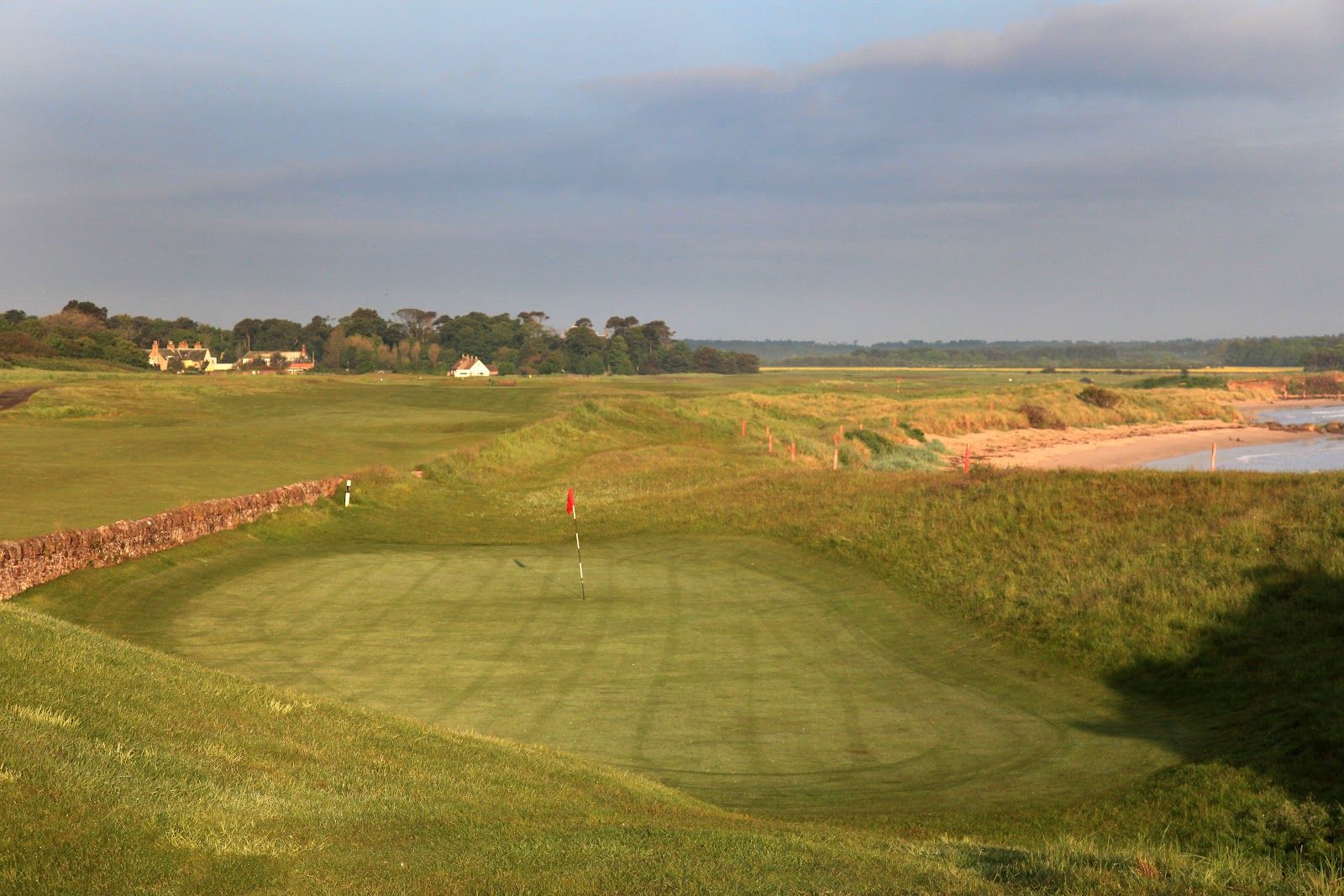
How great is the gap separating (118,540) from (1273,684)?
751 inches

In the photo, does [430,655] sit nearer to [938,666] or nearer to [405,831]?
[938,666]

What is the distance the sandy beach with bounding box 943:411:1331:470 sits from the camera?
64.6 meters

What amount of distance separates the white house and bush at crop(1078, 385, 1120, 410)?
84.3 metres

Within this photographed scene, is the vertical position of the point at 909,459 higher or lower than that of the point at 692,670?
lower

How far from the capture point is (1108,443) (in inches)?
3091

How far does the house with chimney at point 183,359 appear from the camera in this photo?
475ft

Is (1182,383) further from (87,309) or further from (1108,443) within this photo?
(87,309)

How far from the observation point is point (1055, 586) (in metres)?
19.4

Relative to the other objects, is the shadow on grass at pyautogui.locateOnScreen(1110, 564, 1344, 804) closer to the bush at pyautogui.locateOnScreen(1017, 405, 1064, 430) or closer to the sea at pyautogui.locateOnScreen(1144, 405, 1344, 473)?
the sea at pyautogui.locateOnScreen(1144, 405, 1344, 473)

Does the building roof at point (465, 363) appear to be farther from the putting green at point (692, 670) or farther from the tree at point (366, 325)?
the putting green at point (692, 670)

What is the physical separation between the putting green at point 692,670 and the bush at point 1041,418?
228 ft

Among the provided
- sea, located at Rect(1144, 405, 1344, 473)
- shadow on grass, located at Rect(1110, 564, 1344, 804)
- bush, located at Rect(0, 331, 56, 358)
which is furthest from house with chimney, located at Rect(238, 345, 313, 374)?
shadow on grass, located at Rect(1110, 564, 1344, 804)

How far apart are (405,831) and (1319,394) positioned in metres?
165

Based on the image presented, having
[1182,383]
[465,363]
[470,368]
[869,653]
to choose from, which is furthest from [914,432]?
[465,363]
